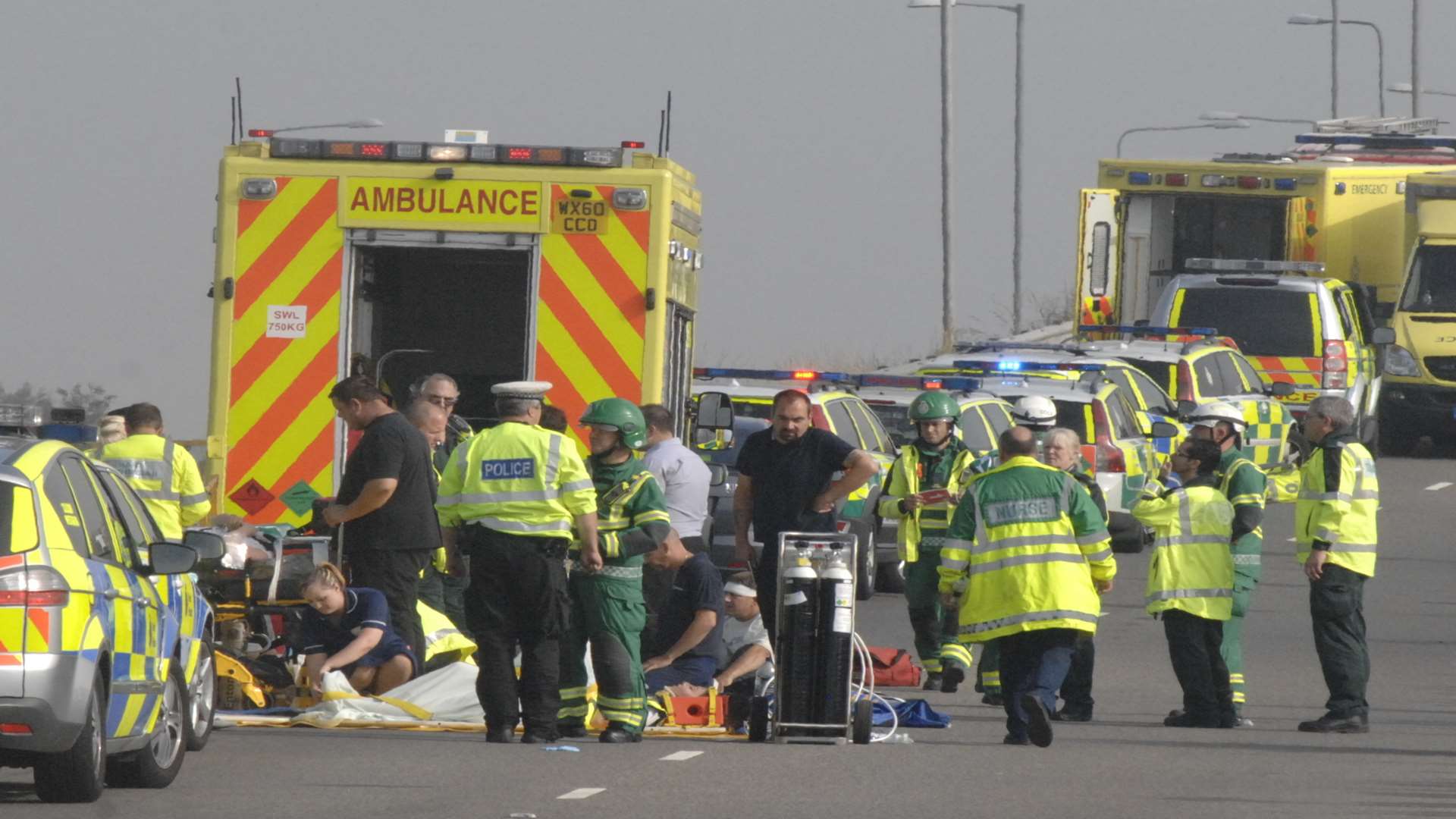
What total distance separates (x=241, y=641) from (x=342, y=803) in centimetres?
409

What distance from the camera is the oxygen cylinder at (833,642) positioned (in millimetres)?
11773

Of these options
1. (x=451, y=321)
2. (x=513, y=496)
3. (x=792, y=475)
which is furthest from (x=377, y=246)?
(x=513, y=496)

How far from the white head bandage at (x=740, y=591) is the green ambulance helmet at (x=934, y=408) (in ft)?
5.49

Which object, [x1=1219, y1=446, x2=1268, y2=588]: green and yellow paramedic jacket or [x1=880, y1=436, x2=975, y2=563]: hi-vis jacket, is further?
[x1=880, y1=436, x2=975, y2=563]: hi-vis jacket

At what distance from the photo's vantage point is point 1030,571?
1209 cm

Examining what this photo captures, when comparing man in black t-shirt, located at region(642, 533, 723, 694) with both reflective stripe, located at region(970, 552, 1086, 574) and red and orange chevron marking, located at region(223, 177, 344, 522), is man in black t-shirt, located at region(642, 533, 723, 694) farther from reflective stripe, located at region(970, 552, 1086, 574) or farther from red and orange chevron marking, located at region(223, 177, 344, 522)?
red and orange chevron marking, located at region(223, 177, 344, 522)

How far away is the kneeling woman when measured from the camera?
12594 millimetres

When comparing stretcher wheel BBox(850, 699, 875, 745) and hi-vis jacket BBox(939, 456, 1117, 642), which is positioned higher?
hi-vis jacket BBox(939, 456, 1117, 642)

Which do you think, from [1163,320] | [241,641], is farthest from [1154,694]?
[1163,320]

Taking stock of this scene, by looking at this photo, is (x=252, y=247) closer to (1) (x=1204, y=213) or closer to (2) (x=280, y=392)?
(2) (x=280, y=392)

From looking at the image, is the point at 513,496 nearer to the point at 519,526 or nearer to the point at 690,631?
the point at 519,526

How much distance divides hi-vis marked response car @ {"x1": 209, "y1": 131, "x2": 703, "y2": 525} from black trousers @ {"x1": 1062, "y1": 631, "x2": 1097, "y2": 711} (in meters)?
3.03

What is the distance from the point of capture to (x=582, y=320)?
1516 cm

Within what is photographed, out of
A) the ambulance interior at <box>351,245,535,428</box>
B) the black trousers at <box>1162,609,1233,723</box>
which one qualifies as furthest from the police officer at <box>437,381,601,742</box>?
the ambulance interior at <box>351,245,535,428</box>
